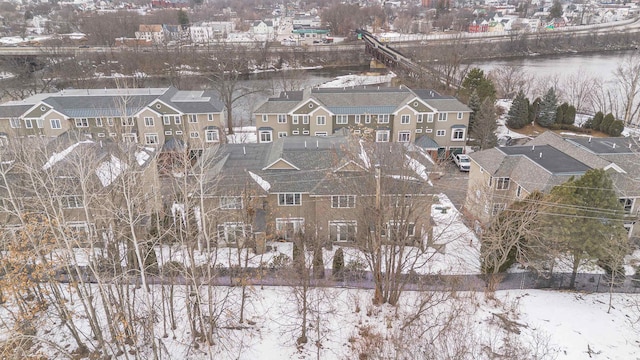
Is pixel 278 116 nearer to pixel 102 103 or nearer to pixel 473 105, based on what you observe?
pixel 102 103

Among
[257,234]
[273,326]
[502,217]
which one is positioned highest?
[502,217]

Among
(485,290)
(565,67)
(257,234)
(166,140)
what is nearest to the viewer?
(485,290)

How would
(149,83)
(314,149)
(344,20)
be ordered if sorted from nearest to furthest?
(314,149)
(149,83)
(344,20)

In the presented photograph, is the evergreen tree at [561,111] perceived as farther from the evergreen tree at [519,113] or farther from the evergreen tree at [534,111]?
the evergreen tree at [519,113]

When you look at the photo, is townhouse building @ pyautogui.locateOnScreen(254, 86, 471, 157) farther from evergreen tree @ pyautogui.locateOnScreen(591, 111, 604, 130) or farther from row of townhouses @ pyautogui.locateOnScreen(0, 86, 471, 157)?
evergreen tree @ pyautogui.locateOnScreen(591, 111, 604, 130)

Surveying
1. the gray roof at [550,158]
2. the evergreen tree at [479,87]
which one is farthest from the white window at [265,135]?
the evergreen tree at [479,87]

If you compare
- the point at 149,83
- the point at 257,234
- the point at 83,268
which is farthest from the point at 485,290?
the point at 149,83

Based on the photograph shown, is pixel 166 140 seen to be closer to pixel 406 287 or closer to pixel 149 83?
pixel 406 287

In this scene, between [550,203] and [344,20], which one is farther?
[344,20]
